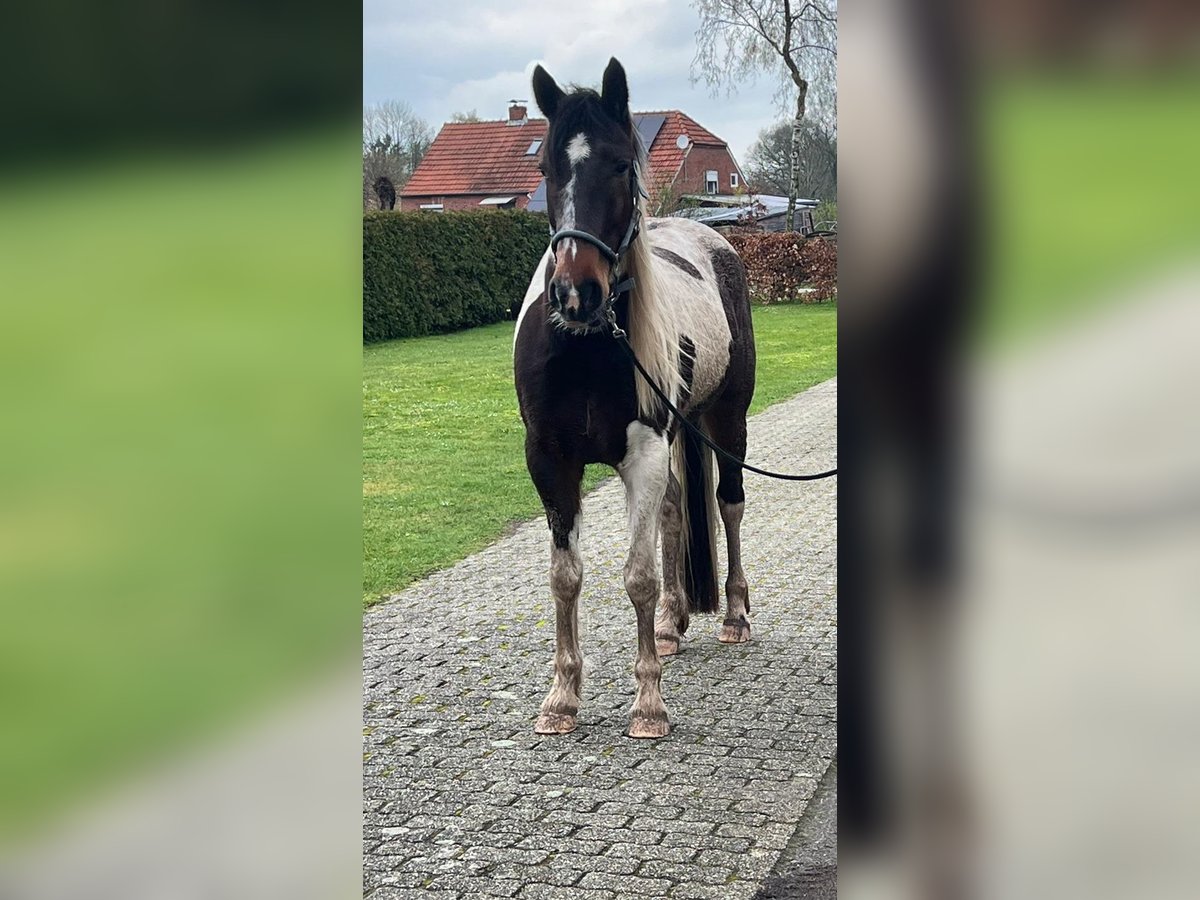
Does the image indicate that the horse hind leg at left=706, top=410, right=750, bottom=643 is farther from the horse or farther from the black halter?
the black halter

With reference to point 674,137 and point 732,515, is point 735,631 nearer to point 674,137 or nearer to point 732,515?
point 732,515

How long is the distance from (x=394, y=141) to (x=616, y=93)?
4008 centimetres

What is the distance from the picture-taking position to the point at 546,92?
470 cm

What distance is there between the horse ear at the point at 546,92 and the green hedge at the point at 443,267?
54.6 feet

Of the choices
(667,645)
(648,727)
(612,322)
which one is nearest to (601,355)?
(612,322)

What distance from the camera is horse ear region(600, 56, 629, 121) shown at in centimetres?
461

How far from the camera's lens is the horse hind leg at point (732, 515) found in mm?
6395

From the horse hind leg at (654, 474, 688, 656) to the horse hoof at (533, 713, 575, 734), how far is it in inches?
43.0

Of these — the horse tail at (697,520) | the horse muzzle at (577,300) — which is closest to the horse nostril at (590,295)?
the horse muzzle at (577,300)

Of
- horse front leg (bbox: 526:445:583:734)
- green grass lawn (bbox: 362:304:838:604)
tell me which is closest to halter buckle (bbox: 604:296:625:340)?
horse front leg (bbox: 526:445:583:734)
